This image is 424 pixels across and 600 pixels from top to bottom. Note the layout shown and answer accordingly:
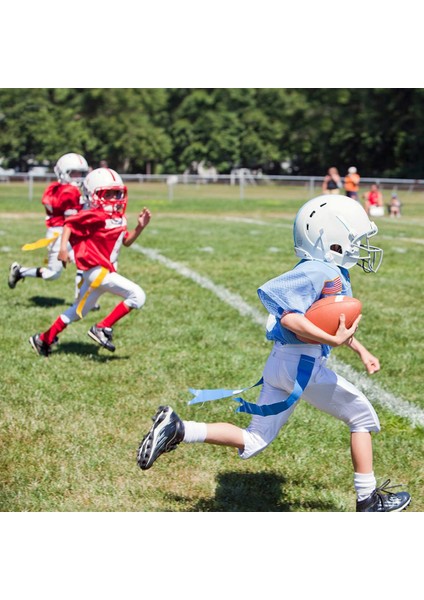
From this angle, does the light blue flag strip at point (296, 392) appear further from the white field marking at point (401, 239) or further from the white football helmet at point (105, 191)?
the white field marking at point (401, 239)

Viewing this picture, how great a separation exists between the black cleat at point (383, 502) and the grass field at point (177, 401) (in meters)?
0.12

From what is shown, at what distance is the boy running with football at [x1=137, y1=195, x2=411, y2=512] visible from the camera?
3781 mm

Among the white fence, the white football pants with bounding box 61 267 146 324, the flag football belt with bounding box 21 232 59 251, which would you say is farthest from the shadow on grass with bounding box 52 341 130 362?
the white fence

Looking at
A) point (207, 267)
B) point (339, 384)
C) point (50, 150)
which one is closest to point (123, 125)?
point (50, 150)

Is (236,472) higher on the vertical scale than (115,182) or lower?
lower

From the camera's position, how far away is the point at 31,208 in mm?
25000

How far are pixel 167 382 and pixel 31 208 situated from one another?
65.3 feet

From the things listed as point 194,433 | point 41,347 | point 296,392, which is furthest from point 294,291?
point 41,347

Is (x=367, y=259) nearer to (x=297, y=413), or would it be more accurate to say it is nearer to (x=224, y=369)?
(x=297, y=413)

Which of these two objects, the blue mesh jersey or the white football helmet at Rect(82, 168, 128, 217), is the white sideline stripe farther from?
the white football helmet at Rect(82, 168, 128, 217)

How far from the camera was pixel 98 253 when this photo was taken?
271 inches

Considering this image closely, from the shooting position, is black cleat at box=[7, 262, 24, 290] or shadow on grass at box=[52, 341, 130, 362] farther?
black cleat at box=[7, 262, 24, 290]

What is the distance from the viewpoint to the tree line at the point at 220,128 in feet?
168

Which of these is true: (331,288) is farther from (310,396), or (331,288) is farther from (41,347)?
(41,347)
